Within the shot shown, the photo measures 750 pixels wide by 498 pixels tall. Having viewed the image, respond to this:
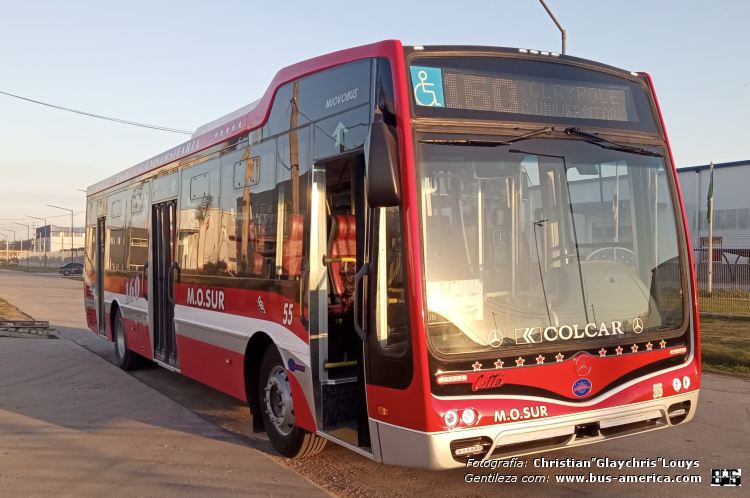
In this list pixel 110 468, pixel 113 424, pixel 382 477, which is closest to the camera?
pixel 382 477

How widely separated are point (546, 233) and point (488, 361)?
1.04 m

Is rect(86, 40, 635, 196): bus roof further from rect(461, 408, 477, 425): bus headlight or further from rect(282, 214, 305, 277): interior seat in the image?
rect(461, 408, 477, 425): bus headlight

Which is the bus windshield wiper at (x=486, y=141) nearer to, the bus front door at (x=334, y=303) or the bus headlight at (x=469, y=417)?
the bus front door at (x=334, y=303)

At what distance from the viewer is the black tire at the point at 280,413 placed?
19.7 feet

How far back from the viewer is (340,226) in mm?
5645

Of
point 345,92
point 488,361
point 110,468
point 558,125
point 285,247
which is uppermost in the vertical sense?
point 345,92

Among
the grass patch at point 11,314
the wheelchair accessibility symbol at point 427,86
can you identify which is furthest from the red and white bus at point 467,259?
the grass patch at point 11,314

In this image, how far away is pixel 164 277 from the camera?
30.4 ft

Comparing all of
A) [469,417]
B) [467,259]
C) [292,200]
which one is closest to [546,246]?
[467,259]

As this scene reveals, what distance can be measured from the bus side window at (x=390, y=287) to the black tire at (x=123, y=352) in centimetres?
759

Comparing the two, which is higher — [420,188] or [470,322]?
[420,188]

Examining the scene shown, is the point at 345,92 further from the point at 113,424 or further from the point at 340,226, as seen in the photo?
the point at 113,424

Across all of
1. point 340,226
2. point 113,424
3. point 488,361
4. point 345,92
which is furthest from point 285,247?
point 113,424

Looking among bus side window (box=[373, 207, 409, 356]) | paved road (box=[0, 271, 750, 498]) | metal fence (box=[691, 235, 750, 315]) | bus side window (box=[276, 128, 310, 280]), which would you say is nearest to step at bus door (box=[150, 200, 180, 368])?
paved road (box=[0, 271, 750, 498])
